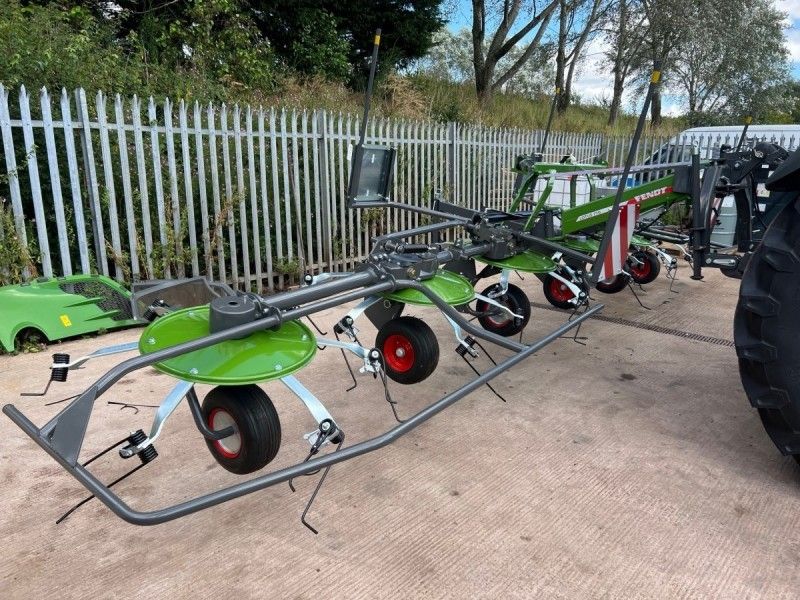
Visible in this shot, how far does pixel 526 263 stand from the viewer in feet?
13.0

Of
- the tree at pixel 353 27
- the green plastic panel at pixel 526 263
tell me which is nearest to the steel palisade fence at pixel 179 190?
the green plastic panel at pixel 526 263

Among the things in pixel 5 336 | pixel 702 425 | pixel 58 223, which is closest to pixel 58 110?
pixel 58 223

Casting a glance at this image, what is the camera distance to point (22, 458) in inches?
104

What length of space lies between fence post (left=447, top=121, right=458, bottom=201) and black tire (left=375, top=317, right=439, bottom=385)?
5.65 metres

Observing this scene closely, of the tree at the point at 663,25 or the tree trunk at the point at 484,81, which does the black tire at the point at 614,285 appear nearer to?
the tree trunk at the point at 484,81

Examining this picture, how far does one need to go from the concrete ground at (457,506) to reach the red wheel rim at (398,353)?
336 millimetres

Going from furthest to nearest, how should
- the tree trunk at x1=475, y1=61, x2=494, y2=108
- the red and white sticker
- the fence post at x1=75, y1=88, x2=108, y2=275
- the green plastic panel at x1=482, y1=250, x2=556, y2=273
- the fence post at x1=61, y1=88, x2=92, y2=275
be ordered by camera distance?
1. the tree trunk at x1=475, y1=61, x2=494, y2=108
2. the fence post at x1=75, y1=88, x2=108, y2=275
3. the fence post at x1=61, y1=88, x2=92, y2=275
4. the green plastic panel at x1=482, y1=250, x2=556, y2=273
5. the red and white sticker

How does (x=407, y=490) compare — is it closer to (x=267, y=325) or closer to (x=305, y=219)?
(x=267, y=325)

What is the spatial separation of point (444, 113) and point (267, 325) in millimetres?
11621

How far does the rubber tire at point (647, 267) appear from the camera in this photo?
5785mm

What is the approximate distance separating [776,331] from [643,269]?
376 cm

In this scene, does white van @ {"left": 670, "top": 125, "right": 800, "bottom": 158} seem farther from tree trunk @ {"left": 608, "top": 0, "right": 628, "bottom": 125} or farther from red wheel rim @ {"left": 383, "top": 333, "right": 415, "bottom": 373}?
tree trunk @ {"left": 608, "top": 0, "right": 628, "bottom": 125}

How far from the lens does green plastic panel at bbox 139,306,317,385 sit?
6.23ft

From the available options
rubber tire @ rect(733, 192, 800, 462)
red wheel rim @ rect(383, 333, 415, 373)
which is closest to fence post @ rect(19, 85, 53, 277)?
red wheel rim @ rect(383, 333, 415, 373)
